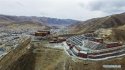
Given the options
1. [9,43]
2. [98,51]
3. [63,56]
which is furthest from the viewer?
[9,43]

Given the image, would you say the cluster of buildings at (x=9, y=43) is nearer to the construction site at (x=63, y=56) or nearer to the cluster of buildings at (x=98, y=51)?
the construction site at (x=63, y=56)

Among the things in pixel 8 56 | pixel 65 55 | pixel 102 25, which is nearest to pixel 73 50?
pixel 65 55

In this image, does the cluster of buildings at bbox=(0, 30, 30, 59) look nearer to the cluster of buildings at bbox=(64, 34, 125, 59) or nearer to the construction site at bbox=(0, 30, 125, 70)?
the construction site at bbox=(0, 30, 125, 70)

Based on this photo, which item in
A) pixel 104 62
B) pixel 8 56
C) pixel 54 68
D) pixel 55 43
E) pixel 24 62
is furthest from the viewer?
pixel 55 43

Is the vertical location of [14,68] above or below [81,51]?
below

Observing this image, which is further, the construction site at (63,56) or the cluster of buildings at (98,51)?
the cluster of buildings at (98,51)

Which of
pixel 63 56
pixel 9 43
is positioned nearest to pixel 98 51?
pixel 63 56

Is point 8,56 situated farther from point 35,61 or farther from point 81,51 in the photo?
point 81,51

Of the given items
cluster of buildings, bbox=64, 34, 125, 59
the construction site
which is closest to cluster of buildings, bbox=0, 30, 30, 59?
the construction site

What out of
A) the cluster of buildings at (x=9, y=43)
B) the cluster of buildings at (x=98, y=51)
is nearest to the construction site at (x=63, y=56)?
the cluster of buildings at (x=98, y=51)

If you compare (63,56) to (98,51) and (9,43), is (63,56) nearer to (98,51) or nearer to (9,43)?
(98,51)

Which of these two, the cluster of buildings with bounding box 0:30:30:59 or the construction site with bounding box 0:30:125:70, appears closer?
the construction site with bounding box 0:30:125:70
